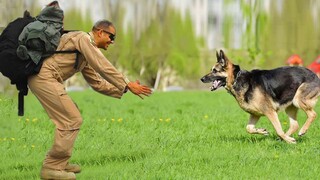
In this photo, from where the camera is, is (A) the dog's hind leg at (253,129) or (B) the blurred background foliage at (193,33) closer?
(A) the dog's hind leg at (253,129)

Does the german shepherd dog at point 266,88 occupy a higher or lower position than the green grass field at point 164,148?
higher

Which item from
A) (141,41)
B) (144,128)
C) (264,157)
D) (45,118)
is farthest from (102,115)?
(141,41)

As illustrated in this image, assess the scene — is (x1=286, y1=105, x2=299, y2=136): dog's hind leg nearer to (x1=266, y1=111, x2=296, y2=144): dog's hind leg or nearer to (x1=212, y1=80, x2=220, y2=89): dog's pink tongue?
(x1=266, y1=111, x2=296, y2=144): dog's hind leg

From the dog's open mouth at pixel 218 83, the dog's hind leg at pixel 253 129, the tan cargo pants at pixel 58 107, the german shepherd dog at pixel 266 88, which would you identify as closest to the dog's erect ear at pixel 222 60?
the german shepherd dog at pixel 266 88

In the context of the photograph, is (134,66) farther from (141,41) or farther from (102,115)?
(102,115)

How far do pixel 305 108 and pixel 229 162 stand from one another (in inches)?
92.1

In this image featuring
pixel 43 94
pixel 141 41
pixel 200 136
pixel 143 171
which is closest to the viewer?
pixel 43 94

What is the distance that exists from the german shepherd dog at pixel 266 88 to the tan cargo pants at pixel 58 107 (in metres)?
3.33

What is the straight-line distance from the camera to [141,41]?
92.3ft

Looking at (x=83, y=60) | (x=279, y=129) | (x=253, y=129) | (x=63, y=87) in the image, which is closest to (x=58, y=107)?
(x=63, y=87)

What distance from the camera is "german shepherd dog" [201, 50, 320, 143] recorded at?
10.5 meters

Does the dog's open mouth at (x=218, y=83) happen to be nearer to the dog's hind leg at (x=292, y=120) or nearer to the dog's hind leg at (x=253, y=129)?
the dog's hind leg at (x=253, y=129)

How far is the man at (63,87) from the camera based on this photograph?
772cm

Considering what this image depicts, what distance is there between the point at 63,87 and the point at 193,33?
69.6ft
